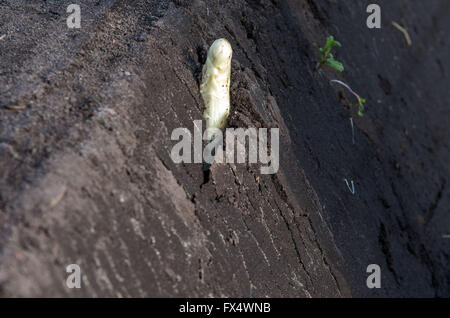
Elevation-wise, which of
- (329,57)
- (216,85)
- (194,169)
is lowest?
(194,169)

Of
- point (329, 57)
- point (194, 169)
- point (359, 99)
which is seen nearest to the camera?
point (194, 169)

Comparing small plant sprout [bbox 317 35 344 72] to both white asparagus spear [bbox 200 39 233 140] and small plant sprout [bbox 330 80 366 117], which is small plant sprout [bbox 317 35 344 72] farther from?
white asparagus spear [bbox 200 39 233 140]

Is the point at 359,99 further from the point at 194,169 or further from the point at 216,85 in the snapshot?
the point at 194,169

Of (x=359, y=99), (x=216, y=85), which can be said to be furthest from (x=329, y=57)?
(x=216, y=85)

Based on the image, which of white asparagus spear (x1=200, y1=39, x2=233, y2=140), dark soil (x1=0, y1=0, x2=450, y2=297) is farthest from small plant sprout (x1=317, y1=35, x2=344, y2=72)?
white asparagus spear (x1=200, y1=39, x2=233, y2=140)

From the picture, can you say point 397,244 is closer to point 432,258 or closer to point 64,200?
point 432,258

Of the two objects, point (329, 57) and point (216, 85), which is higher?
point (329, 57)
